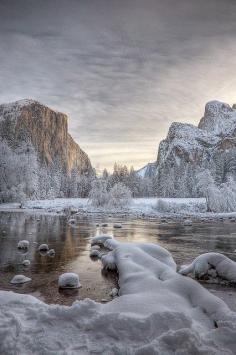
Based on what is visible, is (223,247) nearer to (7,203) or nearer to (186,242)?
(186,242)

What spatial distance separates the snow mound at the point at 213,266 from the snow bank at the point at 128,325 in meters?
2.45

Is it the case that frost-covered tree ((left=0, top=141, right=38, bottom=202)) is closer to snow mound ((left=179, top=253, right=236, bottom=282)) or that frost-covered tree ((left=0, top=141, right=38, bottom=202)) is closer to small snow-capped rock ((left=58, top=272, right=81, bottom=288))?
small snow-capped rock ((left=58, top=272, right=81, bottom=288))

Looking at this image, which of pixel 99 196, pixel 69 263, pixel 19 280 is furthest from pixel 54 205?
pixel 19 280

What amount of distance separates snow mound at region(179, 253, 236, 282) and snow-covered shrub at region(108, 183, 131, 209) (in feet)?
144

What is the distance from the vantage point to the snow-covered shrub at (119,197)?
54.0 m

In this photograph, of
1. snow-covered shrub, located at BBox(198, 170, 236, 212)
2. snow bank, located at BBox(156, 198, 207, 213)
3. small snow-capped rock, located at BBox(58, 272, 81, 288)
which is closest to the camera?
small snow-capped rock, located at BBox(58, 272, 81, 288)

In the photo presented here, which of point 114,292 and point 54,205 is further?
point 54,205

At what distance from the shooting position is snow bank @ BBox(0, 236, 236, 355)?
4.60 metres

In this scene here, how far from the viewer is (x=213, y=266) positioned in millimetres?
9602

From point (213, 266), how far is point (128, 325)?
509 centimetres

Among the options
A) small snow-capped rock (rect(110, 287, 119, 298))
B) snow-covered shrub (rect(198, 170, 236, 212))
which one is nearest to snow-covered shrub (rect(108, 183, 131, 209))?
snow-covered shrub (rect(198, 170, 236, 212))

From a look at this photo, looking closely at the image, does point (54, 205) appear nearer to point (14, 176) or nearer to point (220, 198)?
point (14, 176)

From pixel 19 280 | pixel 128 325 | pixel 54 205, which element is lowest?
pixel 19 280

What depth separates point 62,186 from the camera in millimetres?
113312
